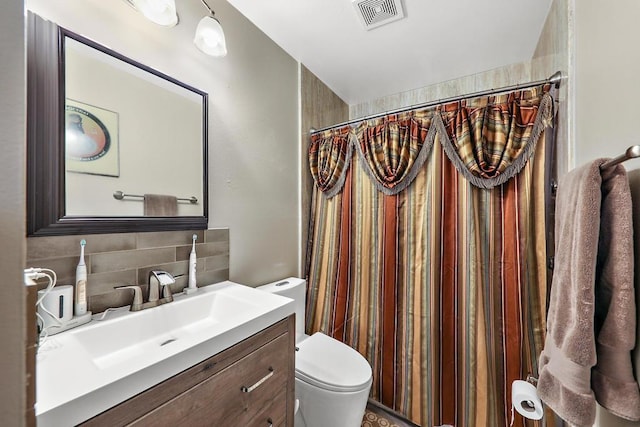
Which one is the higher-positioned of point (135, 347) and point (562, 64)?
point (562, 64)

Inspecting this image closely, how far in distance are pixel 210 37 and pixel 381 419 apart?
2298 mm

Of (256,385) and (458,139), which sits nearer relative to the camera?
(256,385)

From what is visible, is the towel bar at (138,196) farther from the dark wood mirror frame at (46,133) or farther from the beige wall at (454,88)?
the beige wall at (454,88)

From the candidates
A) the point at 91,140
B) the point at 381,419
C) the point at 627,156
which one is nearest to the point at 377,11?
the point at 627,156

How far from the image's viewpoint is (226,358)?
77cm

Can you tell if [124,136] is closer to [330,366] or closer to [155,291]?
[155,291]

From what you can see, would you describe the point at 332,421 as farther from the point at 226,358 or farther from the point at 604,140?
the point at 604,140

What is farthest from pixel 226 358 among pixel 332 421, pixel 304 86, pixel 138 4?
pixel 304 86

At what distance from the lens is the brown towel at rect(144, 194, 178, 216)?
1.04 meters

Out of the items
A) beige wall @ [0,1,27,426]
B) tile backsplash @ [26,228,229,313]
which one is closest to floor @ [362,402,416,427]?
tile backsplash @ [26,228,229,313]

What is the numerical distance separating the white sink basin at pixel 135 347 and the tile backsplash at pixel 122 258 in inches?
3.2

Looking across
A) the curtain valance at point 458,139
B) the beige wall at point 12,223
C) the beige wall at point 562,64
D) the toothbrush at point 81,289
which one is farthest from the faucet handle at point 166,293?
the beige wall at point 562,64

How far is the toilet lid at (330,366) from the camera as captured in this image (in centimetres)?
119

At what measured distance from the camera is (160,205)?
108 centimetres
